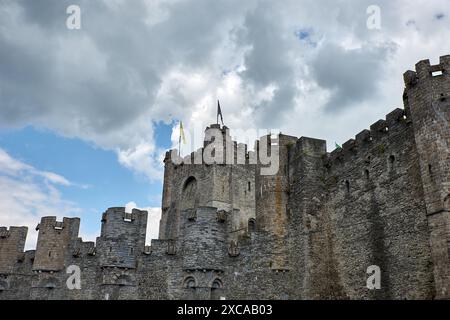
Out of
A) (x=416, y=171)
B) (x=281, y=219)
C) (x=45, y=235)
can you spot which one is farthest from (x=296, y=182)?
(x=45, y=235)

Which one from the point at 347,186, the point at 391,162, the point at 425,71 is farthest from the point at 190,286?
the point at 425,71

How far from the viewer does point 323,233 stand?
70.7 feet

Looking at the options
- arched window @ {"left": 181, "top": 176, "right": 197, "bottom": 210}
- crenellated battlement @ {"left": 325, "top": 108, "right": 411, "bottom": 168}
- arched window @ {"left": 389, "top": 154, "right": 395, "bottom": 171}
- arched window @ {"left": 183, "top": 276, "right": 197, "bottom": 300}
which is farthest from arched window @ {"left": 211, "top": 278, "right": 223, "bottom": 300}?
arched window @ {"left": 181, "top": 176, "right": 197, "bottom": 210}

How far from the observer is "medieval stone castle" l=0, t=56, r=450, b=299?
52.4 feet

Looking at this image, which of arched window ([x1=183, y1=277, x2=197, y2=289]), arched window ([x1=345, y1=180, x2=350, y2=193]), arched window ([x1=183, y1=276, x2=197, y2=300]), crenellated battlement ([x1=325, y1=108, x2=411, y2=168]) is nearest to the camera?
crenellated battlement ([x1=325, y1=108, x2=411, y2=168])

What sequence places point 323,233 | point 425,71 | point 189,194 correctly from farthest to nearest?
point 189,194 → point 323,233 → point 425,71

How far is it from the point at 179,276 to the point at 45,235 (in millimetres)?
13655

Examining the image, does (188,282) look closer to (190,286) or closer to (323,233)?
(190,286)

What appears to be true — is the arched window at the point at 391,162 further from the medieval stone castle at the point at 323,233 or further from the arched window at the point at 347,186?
the arched window at the point at 347,186

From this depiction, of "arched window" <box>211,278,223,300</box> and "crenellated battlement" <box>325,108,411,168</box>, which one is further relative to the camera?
"arched window" <box>211,278,223,300</box>

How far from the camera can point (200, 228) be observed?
21.4 meters

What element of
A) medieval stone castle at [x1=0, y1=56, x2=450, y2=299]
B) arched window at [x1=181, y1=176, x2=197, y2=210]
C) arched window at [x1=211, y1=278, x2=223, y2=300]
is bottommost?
arched window at [x1=211, y1=278, x2=223, y2=300]

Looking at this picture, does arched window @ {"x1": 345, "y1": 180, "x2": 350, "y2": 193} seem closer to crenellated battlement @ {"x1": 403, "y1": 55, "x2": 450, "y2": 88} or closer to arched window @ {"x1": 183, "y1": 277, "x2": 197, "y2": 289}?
crenellated battlement @ {"x1": 403, "y1": 55, "x2": 450, "y2": 88}

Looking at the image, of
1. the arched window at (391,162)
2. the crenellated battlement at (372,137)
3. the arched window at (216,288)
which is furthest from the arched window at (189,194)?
the arched window at (391,162)
